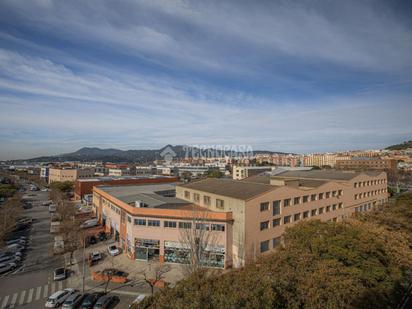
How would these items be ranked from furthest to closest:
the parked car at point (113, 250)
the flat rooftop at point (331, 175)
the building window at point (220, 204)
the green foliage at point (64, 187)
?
the green foliage at point (64, 187) → the flat rooftop at point (331, 175) → the building window at point (220, 204) → the parked car at point (113, 250)

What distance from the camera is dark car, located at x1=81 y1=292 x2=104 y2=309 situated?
1767 cm

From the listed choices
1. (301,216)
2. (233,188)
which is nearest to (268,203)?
(233,188)

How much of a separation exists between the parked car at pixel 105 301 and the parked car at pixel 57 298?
113 inches

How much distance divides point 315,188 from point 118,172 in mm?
100725

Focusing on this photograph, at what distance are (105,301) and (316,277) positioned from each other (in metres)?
14.2

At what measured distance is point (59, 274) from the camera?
22.5 metres

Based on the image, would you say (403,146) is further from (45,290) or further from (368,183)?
(45,290)

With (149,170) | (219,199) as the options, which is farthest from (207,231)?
(149,170)

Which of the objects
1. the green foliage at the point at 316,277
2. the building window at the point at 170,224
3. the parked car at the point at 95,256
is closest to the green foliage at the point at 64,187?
the parked car at the point at 95,256

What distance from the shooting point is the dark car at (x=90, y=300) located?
58.0ft

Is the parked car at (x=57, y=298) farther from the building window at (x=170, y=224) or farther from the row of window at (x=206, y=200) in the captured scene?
the row of window at (x=206, y=200)

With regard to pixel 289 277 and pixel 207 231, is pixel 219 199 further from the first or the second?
pixel 289 277

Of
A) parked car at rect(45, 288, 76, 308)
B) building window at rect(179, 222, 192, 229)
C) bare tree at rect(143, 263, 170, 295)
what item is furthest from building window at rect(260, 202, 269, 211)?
parked car at rect(45, 288, 76, 308)

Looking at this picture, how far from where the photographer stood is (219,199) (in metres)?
29.4
